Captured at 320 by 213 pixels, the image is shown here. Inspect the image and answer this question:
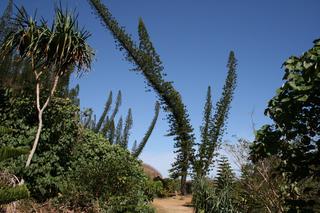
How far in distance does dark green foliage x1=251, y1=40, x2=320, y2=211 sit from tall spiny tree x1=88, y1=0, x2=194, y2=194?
761 inches

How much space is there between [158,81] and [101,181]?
15142 millimetres

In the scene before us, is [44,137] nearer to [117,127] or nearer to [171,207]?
[171,207]

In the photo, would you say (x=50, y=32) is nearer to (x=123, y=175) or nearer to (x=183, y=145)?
(x=123, y=175)

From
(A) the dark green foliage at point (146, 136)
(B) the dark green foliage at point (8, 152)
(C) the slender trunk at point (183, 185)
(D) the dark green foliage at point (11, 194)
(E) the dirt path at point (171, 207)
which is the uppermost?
(A) the dark green foliage at point (146, 136)

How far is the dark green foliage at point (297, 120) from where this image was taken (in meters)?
2.59

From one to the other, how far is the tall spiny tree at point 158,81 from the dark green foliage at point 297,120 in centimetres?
1932

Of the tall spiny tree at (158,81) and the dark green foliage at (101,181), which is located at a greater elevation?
the tall spiny tree at (158,81)

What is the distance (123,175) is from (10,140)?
2516 mm

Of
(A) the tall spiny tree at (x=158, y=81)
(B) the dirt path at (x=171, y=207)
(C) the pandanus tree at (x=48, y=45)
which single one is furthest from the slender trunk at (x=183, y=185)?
(C) the pandanus tree at (x=48, y=45)

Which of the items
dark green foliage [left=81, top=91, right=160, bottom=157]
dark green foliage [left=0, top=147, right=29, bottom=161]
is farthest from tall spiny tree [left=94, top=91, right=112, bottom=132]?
dark green foliage [left=0, top=147, right=29, bottom=161]

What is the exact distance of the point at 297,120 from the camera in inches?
105

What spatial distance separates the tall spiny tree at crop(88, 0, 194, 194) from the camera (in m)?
21.5

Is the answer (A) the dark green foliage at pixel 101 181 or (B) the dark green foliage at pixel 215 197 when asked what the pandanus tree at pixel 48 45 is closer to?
(A) the dark green foliage at pixel 101 181

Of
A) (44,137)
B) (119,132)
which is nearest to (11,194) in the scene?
(44,137)
